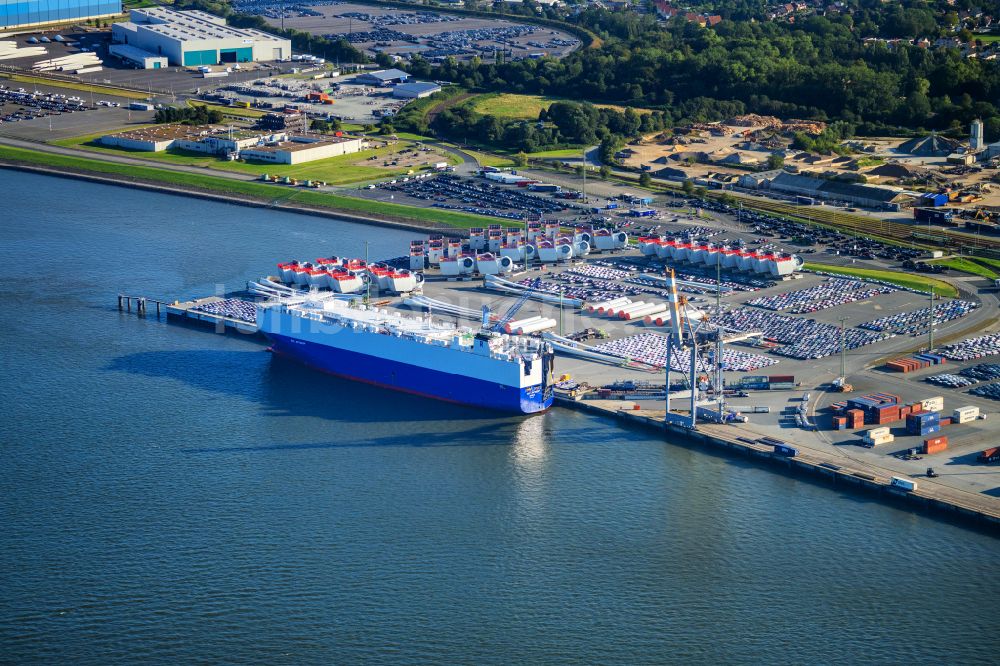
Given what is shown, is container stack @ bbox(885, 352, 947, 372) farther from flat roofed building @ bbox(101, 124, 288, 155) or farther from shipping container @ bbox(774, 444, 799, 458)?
flat roofed building @ bbox(101, 124, 288, 155)

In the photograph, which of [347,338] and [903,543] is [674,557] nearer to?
[903,543]

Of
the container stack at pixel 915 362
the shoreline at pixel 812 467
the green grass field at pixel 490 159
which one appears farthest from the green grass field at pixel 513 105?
the shoreline at pixel 812 467

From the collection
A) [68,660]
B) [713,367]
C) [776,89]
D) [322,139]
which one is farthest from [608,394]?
[776,89]

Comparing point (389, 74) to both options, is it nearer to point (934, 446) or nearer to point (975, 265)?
point (975, 265)

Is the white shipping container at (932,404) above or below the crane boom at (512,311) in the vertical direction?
below

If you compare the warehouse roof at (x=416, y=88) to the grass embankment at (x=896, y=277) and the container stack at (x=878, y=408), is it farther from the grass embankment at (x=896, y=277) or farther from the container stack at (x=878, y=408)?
the container stack at (x=878, y=408)

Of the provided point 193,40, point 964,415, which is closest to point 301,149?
point 193,40
